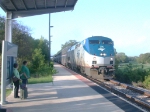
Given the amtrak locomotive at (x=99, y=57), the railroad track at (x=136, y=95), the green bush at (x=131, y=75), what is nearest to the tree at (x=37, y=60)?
the green bush at (x=131, y=75)

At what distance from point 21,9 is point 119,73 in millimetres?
20027

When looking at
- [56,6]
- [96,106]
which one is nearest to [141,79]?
[56,6]

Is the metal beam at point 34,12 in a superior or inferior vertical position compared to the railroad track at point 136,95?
superior

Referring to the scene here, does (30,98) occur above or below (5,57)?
below

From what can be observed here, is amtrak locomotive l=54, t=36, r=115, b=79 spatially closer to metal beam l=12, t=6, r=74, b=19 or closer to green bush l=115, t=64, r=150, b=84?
green bush l=115, t=64, r=150, b=84

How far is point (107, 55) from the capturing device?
76.1ft

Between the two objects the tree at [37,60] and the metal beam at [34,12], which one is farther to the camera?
the tree at [37,60]

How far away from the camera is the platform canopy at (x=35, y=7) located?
43.8 feet

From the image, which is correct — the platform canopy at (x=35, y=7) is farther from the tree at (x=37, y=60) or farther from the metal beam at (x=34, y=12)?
the tree at (x=37, y=60)

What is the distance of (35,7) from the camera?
1416 centimetres

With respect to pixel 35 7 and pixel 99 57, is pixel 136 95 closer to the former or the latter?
pixel 99 57

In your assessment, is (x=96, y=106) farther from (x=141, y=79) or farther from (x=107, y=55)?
(x=141, y=79)

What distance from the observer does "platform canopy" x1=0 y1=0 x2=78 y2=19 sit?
43.8 feet

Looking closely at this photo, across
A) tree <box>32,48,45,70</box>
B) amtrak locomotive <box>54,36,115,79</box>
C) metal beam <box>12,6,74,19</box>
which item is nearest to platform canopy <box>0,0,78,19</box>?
metal beam <box>12,6,74,19</box>
